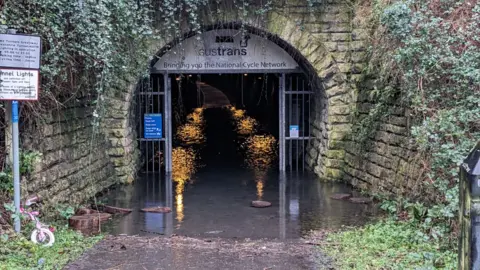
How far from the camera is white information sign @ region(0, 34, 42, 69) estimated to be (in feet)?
17.0

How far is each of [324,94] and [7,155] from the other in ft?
20.1

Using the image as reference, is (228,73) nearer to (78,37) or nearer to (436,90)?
(78,37)

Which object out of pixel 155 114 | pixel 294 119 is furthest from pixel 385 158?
pixel 155 114

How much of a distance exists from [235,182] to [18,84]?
5.38m

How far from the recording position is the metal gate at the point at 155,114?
10.8 meters

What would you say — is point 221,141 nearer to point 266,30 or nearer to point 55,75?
point 266,30

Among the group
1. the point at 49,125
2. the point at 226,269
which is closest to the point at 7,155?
the point at 49,125

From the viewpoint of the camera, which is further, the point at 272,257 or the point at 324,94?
the point at 324,94

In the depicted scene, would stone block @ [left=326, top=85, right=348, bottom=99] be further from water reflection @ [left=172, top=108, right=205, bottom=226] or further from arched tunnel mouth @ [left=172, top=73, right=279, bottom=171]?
water reflection @ [left=172, top=108, right=205, bottom=226]

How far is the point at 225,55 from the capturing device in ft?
34.8

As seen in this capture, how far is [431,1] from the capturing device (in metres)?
7.03

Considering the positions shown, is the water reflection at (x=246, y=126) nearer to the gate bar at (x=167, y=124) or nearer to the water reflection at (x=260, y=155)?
the water reflection at (x=260, y=155)

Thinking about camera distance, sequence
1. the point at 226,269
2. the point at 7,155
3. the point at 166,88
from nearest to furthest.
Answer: the point at 226,269 → the point at 7,155 → the point at 166,88

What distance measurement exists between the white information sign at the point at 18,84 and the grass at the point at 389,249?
349 centimetres
